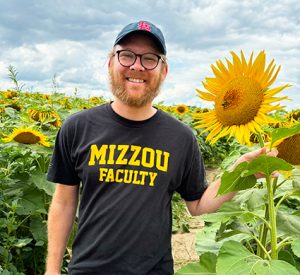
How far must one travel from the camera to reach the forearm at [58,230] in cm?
255

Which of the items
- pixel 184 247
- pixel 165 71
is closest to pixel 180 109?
pixel 184 247

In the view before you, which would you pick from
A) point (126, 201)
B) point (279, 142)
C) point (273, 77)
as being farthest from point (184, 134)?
point (273, 77)

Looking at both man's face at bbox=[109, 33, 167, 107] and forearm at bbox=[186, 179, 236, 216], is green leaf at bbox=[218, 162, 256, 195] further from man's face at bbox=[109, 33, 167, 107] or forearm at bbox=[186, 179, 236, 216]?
man's face at bbox=[109, 33, 167, 107]

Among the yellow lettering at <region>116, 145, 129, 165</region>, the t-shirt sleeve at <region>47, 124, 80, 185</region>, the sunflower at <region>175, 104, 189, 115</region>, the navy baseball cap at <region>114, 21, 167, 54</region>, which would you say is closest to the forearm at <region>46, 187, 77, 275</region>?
the t-shirt sleeve at <region>47, 124, 80, 185</region>

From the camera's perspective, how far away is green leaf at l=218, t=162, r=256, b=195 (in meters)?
1.70

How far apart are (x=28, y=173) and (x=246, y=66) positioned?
7.52 feet

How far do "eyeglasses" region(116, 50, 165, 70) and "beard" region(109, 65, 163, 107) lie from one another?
59 mm

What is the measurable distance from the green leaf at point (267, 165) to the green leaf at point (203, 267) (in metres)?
0.53

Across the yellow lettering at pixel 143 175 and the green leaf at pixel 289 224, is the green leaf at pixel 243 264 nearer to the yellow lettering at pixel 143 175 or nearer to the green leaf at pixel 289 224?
the green leaf at pixel 289 224

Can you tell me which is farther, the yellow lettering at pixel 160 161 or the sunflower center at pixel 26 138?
the sunflower center at pixel 26 138

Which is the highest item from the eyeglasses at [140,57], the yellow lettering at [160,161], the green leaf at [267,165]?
the eyeglasses at [140,57]

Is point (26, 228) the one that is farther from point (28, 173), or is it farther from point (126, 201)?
point (126, 201)

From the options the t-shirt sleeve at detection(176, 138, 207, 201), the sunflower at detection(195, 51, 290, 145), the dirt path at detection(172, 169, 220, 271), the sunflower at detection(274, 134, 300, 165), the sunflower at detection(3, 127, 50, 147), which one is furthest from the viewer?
the dirt path at detection(172, 169, 220, 271)

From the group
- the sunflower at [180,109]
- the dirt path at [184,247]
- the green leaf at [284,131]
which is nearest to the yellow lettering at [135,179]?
the green leaf at [284,131]
